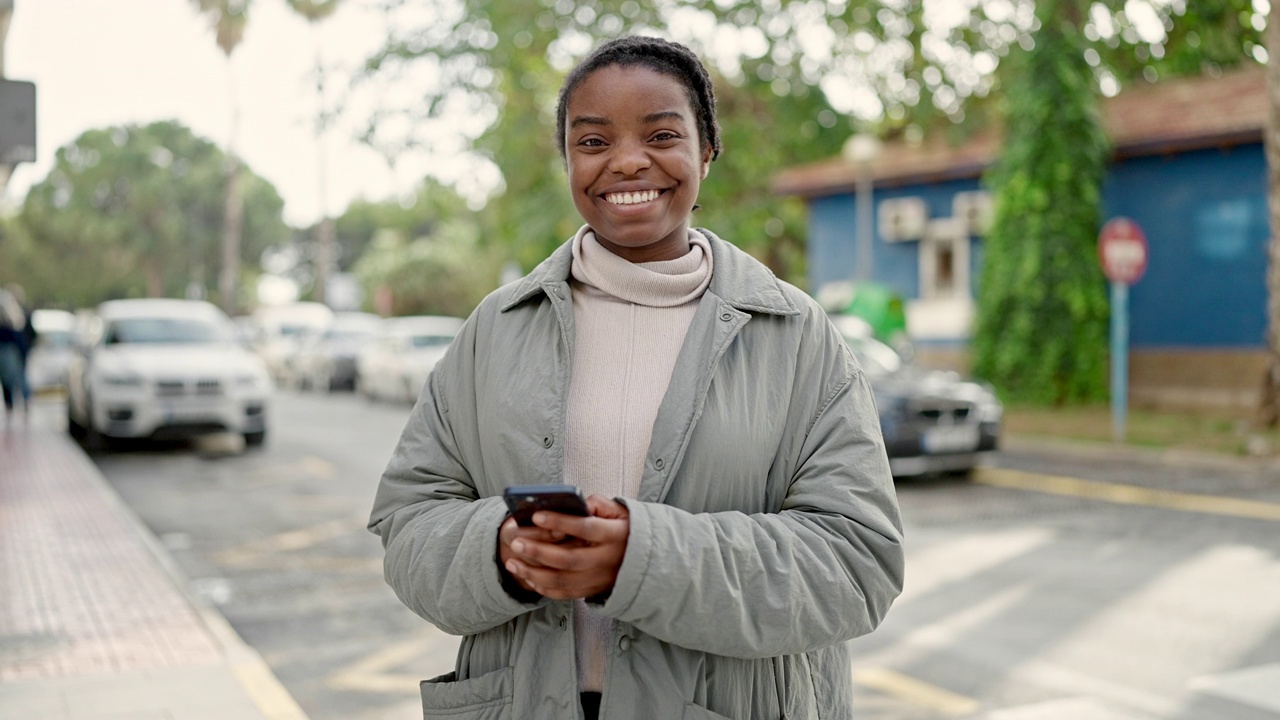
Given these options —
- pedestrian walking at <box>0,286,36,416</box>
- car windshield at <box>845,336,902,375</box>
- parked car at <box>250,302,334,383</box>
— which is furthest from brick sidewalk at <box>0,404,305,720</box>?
parked car at <box>250,302,334,383</box>

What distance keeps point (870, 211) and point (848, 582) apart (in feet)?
71.4

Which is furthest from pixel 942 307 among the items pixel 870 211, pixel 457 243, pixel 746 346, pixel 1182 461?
pixel 457 243

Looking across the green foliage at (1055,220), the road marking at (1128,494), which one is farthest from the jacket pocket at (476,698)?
the green foliage at (1055,220)

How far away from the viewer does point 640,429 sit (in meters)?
1.84

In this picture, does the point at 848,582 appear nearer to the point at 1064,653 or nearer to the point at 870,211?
the point at 1064,653

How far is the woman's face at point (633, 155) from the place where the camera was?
74.0 inches

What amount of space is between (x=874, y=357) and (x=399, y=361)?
12.3m

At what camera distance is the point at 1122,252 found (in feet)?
47.1

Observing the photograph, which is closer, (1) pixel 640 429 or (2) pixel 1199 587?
(1) pixel 640 429

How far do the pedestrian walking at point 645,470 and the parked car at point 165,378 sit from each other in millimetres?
12526

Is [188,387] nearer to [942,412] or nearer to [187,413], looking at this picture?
[187,413]

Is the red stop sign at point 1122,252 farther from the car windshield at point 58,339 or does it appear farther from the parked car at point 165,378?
the car windshield at point 58,339

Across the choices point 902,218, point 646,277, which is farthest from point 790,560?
point 902,218

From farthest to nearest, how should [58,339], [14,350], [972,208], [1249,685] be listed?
[58,339]
[972,208]
[14,350]
[1249,685]
